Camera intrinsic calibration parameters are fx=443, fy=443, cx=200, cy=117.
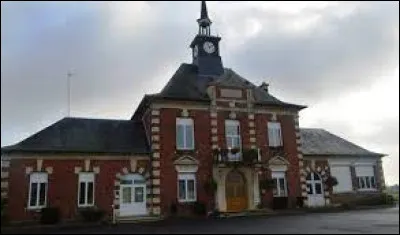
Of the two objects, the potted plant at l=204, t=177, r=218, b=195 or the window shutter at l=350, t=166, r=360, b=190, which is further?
the window shutter at l=350, t=166, r=360, b=190

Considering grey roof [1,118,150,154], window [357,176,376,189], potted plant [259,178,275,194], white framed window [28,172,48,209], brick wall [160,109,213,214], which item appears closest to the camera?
white framed window [28,172,48,209]

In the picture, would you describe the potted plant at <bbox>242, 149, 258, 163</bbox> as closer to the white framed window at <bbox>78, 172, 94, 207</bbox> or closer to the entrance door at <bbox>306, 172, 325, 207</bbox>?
the entrance door at <bbox>306, 172, 325, 207</bbox>

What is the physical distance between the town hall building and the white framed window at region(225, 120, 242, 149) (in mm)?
67

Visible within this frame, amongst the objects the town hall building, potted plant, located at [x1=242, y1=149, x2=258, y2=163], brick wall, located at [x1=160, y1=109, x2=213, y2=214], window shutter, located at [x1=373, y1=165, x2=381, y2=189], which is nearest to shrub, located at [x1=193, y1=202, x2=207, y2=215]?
the town hall building

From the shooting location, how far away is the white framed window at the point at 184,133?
28.1 meters

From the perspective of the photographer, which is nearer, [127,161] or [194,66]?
[127,161]

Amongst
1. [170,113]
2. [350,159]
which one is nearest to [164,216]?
[170,113]

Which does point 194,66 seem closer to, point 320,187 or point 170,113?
point 170,113

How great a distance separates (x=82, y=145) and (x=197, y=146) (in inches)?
278

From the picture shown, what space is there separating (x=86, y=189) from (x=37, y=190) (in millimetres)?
Result: 2673

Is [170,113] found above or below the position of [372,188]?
above

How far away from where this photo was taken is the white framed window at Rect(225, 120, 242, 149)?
29.1 m

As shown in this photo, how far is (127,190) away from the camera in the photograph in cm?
2667

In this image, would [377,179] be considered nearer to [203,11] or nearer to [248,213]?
[248,213]
